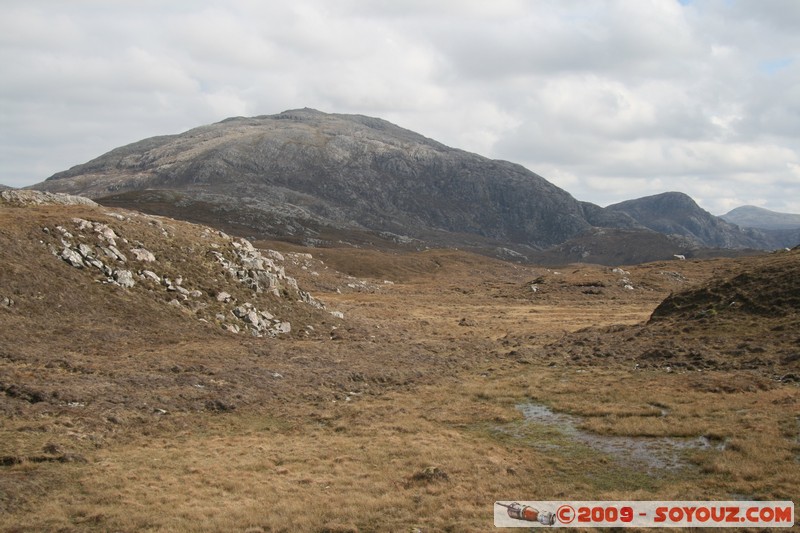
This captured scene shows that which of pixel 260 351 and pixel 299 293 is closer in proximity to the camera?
pixel 260 351

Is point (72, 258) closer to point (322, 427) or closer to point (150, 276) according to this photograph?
point (150, 276)

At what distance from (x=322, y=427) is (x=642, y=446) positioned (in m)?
15.0

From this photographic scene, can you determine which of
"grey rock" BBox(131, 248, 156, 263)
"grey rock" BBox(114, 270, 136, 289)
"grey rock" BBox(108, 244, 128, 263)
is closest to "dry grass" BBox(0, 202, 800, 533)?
"grey rock" BBox(114, 270, 136, 289)

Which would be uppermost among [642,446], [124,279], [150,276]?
[150,276]

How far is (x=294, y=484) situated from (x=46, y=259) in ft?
105

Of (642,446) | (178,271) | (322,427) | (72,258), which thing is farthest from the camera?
(178,271)

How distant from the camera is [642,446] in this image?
23344 millimetres

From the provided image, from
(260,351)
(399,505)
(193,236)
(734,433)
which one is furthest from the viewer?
(193,236)

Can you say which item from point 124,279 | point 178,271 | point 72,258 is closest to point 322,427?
point 124,279

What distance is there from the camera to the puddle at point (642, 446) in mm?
21484

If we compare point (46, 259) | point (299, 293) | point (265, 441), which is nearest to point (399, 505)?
point (265, 441)

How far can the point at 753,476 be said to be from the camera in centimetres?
1870

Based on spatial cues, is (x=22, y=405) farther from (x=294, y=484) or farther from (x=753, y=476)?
(x=753, y=476)

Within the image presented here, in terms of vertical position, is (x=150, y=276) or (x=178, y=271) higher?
(x=178, y=271)
